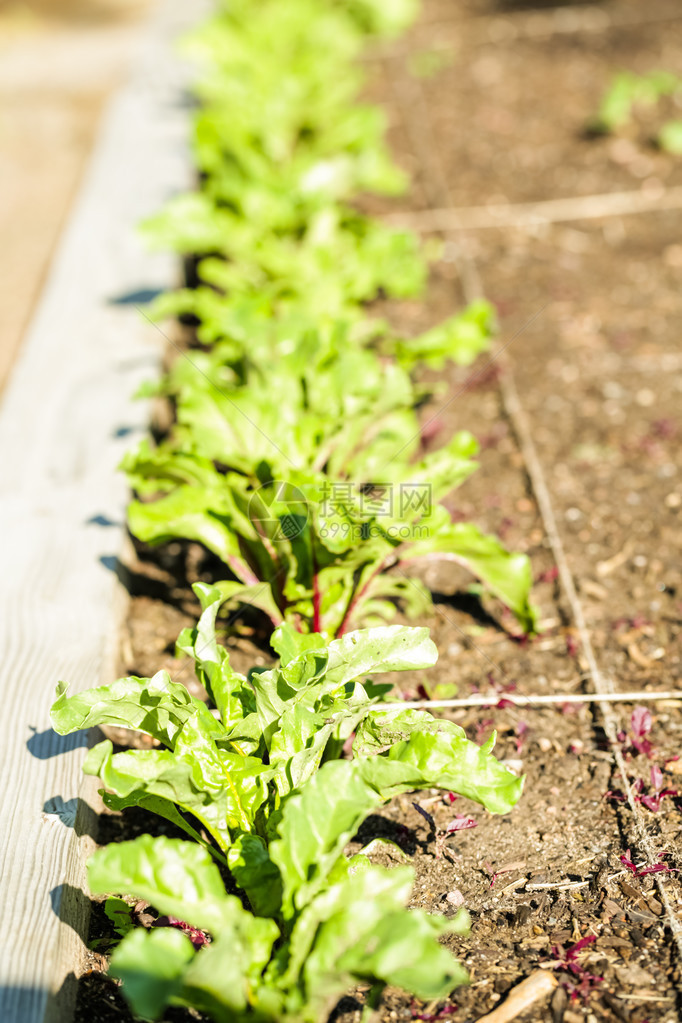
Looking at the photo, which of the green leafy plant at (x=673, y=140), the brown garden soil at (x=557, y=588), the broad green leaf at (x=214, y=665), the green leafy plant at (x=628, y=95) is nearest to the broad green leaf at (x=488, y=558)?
the brown garden soil at (x=557, y=588)

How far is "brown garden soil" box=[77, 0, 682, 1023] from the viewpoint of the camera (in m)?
1.71

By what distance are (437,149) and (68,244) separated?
2.47 metres

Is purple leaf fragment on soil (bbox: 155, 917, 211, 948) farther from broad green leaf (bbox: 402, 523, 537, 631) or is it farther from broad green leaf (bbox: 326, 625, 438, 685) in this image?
broad green leaf (bbox: 402, 523, 537, 631)

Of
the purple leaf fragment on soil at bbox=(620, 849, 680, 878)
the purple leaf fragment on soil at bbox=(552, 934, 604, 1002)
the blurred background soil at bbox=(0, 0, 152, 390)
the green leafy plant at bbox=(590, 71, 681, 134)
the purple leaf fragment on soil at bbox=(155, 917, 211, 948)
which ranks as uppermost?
the blurred background soil at bbox=(0, 0, 152, 390)

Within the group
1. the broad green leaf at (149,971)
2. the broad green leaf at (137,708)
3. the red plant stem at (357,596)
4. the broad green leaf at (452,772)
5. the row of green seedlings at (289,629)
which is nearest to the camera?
the broad green leaf at (149,971)

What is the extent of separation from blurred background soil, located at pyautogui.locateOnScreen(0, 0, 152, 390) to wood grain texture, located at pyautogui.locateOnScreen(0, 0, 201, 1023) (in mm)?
250

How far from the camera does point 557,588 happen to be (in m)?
2.59

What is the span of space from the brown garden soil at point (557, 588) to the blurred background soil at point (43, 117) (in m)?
1.77

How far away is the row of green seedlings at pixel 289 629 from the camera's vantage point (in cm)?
138

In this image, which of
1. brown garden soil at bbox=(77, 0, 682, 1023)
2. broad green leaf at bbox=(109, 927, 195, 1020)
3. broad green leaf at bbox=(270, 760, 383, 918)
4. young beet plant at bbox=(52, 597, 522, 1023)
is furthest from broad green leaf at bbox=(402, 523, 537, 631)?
broad green leaf at bbox=(109, 927, 195, 1020)

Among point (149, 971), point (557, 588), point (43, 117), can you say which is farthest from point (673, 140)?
point (149, 971)

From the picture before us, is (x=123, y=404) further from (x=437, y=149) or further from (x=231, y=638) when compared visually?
(x=437, y=149)

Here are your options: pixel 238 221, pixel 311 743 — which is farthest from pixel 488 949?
pixel 238 221

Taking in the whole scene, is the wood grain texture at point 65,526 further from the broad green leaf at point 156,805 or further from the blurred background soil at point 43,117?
the blurred background soil at point 43,117
